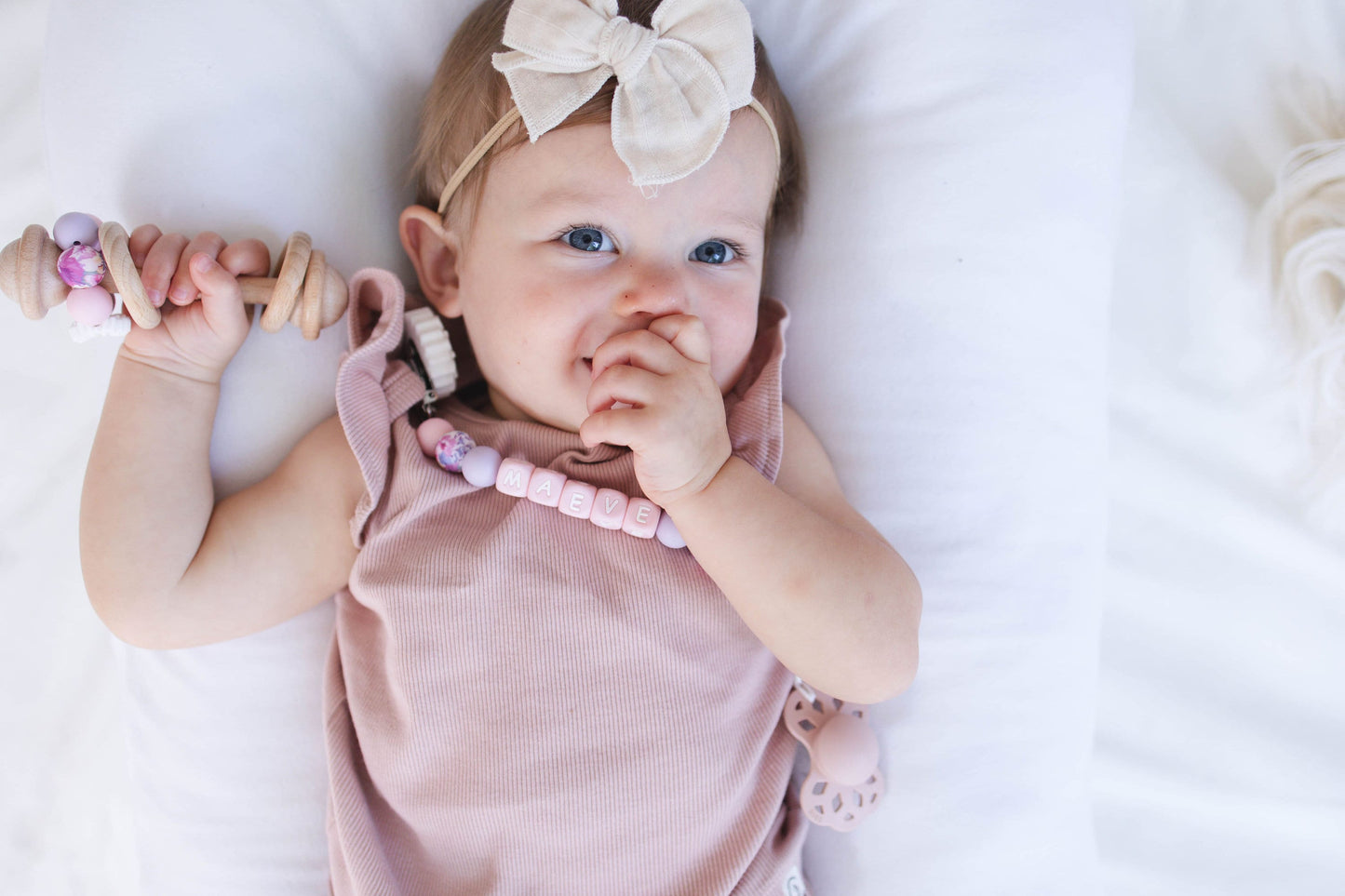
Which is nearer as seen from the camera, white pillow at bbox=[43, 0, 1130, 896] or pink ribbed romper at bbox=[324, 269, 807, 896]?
pink ribbed romper at bbox=[324, 269, 807, 896]

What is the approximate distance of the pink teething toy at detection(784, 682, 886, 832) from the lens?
1038 mm

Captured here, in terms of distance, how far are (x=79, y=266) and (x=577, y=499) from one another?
546 millimetres

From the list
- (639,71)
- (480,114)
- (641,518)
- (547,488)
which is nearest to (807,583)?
(641,518)

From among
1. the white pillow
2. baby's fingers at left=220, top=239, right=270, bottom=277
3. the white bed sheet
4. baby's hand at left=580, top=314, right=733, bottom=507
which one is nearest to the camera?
baby's hand at left=580, top=314, right=733, bottom=507

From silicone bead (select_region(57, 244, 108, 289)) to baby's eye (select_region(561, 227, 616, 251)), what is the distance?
0.46 meters

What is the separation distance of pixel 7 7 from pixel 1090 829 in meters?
1.98

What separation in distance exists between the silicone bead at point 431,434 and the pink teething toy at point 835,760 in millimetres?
533

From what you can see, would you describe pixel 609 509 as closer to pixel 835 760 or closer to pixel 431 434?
pixel 431 434

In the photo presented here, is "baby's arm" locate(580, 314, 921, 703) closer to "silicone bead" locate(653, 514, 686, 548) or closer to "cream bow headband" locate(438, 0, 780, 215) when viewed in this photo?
"silicone bead" locate(653, 514, 686, 548)

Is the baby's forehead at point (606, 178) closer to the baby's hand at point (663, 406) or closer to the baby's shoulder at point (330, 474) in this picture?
the baby's hand at point (663, 406)

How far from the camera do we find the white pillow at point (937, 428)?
109 centimetres

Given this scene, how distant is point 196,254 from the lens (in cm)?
93

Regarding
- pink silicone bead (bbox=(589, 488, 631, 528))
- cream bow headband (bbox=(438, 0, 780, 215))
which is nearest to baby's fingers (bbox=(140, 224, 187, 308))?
cream bow headband (bbox=(438, 0, 780, 215))

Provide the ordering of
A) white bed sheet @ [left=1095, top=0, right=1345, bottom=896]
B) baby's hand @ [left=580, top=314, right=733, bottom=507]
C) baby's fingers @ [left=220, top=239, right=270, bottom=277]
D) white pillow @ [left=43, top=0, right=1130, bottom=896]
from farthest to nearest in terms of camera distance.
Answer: white bed sheet @ [left=1095, top=0, right=1345, bottom=896]
white pillow @ [left=43, top=0, right=1130, bottom=896]
baby's fingers @ [left=220, top=239, right=270, bottom=277]
baby's hand @ [left=580, top=314, right=733, bottom=507]
